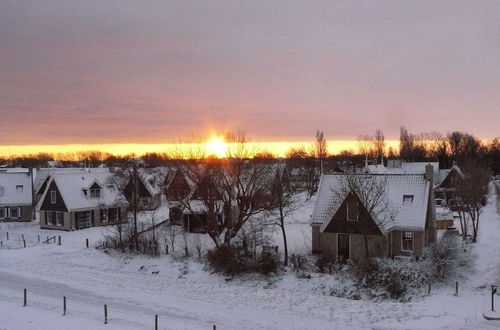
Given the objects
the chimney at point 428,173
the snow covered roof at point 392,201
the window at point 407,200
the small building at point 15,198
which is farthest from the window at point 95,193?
the chimney at point 428,173

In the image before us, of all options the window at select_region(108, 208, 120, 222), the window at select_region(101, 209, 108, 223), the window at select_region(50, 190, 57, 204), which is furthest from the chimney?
the window at select_region(50, 190, 57, 204)

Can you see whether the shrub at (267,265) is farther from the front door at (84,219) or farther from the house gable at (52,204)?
the house gable at (52,204)

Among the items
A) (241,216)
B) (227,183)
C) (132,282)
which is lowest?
(132,282)

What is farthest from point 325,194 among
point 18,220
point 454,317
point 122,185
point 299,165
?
point 299,165

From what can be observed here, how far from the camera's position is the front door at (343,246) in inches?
1447

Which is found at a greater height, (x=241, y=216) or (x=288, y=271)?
(x=241, y=216)

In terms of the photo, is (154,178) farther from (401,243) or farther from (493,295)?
(493,295)

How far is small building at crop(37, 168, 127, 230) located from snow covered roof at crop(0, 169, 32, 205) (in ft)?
23.8

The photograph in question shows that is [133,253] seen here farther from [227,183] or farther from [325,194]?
[325,194]

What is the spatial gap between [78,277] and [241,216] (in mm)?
13783

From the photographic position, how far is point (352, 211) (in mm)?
36406

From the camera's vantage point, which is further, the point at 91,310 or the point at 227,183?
the point at 227,183

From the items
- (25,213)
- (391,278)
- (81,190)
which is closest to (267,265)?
(391,278)

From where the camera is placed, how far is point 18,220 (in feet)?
206
